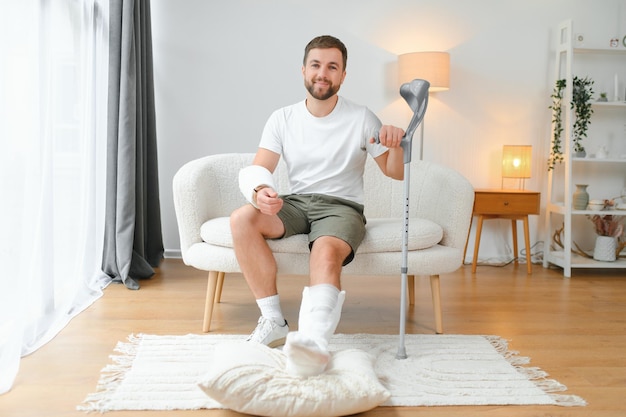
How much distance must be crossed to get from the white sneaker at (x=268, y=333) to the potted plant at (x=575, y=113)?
2.66 m

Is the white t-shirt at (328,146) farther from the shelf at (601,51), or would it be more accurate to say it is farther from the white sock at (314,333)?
the shelf at (601,51)

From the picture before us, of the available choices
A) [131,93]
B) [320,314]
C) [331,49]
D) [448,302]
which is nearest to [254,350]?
[320,314]

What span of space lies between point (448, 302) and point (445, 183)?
71 cm

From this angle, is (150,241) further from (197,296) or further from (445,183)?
(445,183)

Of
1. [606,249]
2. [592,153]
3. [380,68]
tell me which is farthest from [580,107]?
[380,68]

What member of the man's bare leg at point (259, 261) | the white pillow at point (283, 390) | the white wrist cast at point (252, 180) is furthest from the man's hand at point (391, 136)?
the white pillow at point (283, 390)

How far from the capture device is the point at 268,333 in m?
2.10

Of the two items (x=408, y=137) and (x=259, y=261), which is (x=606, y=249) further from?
(x=259, y=261)

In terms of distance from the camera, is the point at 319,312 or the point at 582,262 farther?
the point at 582,262

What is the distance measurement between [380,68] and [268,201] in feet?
7.90

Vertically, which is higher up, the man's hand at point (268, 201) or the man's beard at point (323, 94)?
the man's beard at point (323, 94)

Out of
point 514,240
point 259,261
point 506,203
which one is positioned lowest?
point 514,240

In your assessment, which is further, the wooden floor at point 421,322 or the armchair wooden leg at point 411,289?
the armchair wooden leg at point 411,289

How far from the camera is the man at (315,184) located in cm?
211
